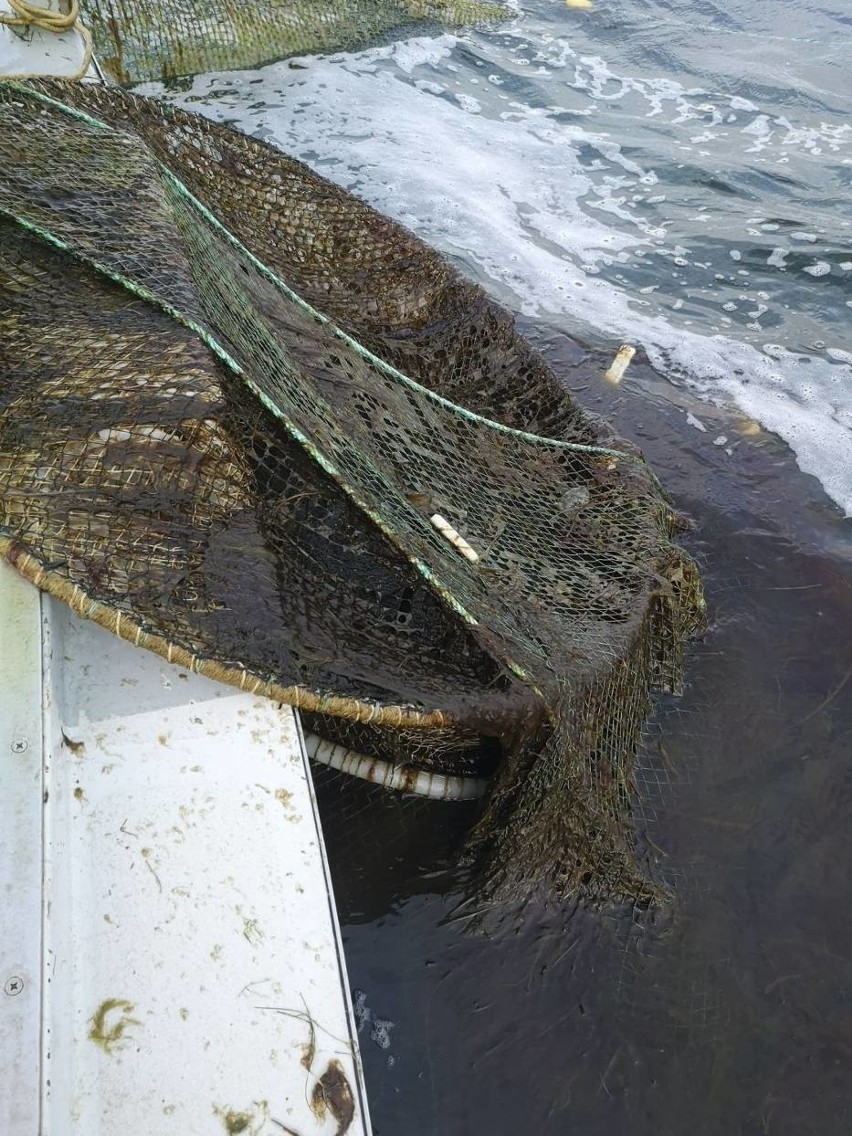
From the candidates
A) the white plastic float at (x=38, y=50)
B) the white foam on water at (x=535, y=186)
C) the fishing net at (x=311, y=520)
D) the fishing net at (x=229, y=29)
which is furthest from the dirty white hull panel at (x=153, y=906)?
the fishing net at (x=229, y=29)

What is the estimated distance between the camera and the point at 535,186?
7441 mm

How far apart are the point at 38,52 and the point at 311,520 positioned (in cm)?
405

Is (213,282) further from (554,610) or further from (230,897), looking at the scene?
(230,897)

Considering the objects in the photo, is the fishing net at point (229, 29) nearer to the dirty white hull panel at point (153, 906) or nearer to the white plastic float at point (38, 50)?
the white plastic float at point (38, 50)

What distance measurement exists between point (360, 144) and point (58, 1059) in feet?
25.6

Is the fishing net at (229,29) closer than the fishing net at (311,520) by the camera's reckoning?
No

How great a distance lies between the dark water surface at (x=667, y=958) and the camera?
2.16 metres

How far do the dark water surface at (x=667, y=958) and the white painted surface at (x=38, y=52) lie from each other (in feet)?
14.0

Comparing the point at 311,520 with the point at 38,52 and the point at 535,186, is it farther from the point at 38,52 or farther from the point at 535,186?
the point at 535,186

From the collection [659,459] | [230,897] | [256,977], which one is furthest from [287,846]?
[659,459]

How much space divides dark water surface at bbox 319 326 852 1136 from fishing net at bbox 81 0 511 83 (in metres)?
6.96

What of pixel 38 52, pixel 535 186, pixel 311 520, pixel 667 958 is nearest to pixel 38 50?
pixel 38 52

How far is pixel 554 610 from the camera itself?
8.48ft

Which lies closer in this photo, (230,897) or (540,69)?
(230,897)
